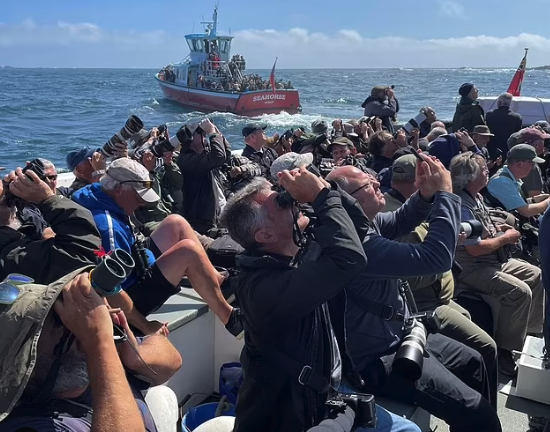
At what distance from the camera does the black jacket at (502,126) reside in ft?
26.7

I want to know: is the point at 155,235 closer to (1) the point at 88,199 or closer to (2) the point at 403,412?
(1) the point at 88,199

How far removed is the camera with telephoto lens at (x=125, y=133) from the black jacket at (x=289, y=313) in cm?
292

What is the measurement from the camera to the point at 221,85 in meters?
31.1

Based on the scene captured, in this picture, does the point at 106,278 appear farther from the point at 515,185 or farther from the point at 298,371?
the point at 515,185

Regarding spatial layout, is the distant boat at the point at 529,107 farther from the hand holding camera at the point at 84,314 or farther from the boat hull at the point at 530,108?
the hand holding camera at the point at 84,314

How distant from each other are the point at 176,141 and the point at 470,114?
487cm

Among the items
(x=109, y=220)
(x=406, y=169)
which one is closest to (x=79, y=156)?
(x=109, y=220)

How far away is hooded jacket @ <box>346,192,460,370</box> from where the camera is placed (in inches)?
86.1

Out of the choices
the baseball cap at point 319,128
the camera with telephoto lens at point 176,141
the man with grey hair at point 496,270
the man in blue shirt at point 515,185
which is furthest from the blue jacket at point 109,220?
the baseball cap at point 319,128

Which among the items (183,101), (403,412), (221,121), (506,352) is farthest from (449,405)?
(183,101)

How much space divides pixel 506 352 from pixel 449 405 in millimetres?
1521

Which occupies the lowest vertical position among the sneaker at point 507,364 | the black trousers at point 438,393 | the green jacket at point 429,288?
the sneaker at point 507,364

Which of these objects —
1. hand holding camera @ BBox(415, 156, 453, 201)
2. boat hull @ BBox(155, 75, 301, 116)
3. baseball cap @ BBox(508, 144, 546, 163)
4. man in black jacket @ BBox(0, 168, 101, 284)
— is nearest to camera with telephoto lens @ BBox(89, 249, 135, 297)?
man in black jacket @ BBox(0, 168, 101, 284)

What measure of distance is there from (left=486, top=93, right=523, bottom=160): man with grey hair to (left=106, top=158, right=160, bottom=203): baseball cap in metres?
6.30
